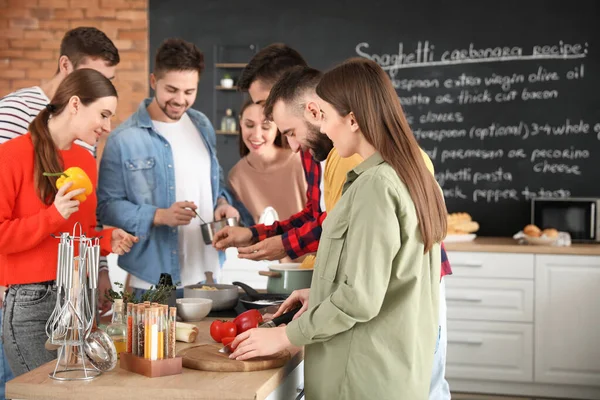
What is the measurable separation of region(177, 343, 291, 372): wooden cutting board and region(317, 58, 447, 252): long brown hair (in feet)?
1.44

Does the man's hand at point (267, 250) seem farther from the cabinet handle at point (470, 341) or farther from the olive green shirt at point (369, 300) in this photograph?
the cabinet handle at point (470, 341)

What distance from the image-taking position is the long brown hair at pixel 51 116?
2.53 metres

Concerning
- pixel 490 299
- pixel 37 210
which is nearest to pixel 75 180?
pixel 37 210

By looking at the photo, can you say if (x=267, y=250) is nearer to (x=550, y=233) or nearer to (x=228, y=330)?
(x=228, y=330)

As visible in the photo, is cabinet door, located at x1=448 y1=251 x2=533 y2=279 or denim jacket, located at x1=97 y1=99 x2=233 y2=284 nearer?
denim jacket, located at x1=97 y1=99 x2=233 y2=284

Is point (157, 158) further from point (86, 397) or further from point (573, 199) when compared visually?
point (573, 199)

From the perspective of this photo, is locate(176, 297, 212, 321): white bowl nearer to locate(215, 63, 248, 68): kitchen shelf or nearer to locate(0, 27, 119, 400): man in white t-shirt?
locate(0, 27, 119, 400): man in white t-shirt

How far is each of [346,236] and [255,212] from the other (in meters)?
1.90

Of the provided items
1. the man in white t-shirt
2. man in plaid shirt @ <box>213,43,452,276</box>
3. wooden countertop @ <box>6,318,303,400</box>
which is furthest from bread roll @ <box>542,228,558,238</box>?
wooden countertop @ <box>6,318,303,400</box>

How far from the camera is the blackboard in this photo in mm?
5012

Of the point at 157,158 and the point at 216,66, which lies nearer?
the point at 157,158

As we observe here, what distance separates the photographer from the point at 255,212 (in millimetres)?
3627

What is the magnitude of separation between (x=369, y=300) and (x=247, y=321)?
0.53m

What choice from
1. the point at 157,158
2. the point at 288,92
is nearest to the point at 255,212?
the point at 157,158
